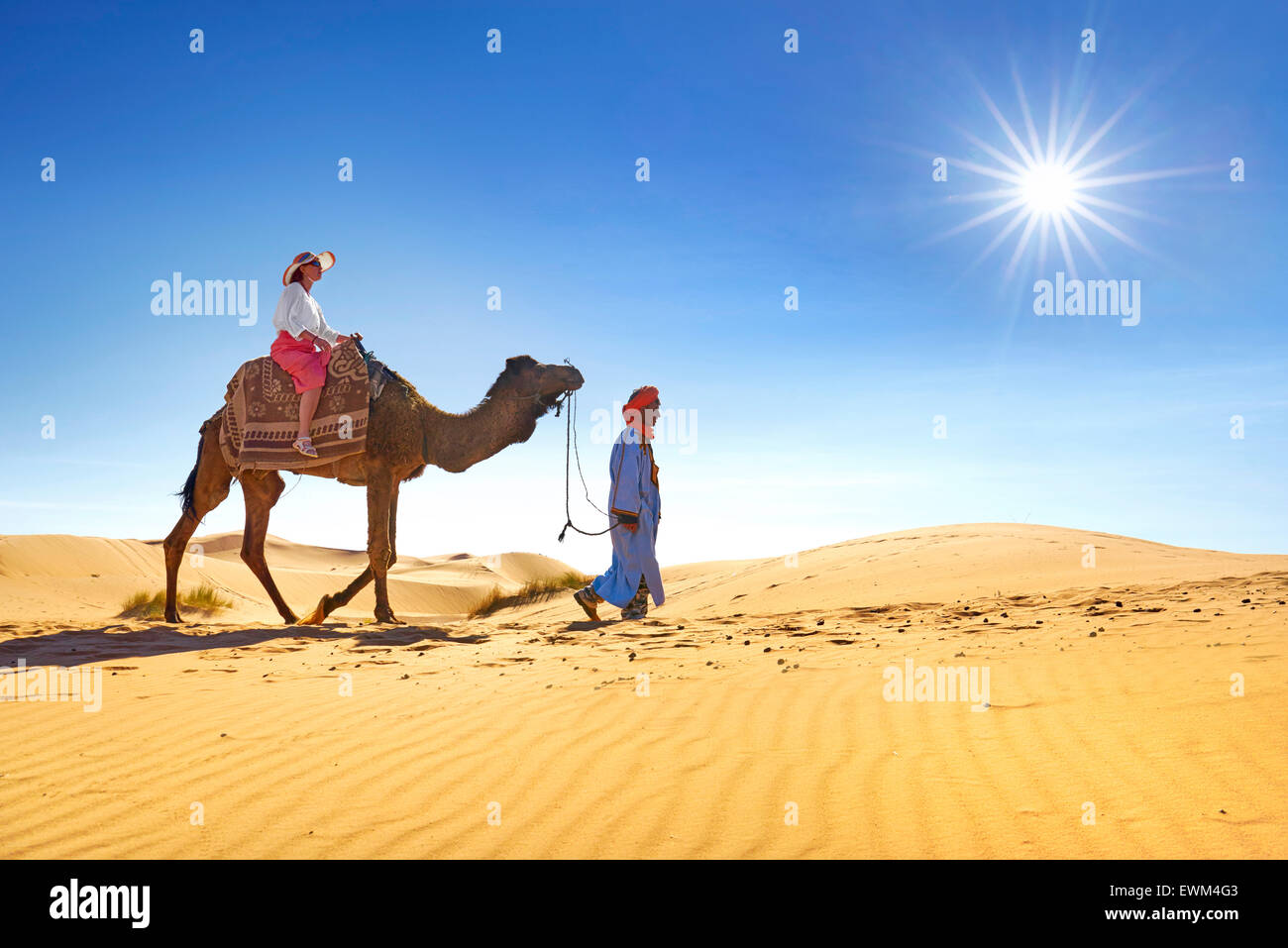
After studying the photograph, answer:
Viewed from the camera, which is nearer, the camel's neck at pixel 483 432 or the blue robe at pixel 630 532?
the camel's neck at pixel 483 432

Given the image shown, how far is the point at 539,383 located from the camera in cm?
1069

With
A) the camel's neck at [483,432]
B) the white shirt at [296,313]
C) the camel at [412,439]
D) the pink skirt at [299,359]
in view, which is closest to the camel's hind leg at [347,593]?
the camel at [412,439]

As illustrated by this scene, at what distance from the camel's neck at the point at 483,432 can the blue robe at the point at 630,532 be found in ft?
4.01

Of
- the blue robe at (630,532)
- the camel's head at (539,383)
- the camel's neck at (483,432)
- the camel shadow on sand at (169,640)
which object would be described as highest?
the camel's head at (539,383)

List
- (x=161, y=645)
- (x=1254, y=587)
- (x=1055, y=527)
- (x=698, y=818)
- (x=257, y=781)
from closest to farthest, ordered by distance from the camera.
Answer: (x=698, y=818) → (x=257, y=781) → (x=161, y=645) → (x=1254, y=587) → (x=1055, y=527)

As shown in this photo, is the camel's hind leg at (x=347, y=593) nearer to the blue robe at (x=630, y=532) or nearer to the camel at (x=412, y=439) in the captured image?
the camel at (x=412, y=439)

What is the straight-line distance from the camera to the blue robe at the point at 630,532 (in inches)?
432

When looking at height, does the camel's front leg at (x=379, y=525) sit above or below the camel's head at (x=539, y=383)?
below

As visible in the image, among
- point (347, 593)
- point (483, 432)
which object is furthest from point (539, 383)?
point (347, 593)

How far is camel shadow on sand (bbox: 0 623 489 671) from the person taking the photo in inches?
293
